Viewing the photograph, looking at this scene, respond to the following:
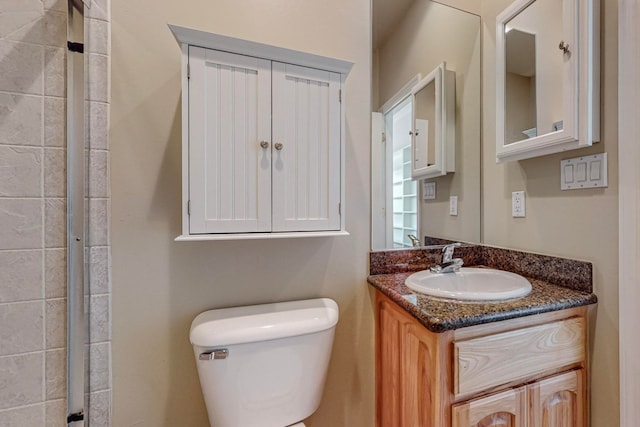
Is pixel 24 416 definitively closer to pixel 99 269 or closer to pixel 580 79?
pixel 99 269

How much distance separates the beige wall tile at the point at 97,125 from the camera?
0.85 m

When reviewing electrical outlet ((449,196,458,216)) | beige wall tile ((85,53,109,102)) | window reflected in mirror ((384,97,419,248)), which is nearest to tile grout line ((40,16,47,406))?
beige wall tile ((85,53,109,102))

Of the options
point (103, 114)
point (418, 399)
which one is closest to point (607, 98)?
point (418, 399)

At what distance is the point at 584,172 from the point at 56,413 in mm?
1914

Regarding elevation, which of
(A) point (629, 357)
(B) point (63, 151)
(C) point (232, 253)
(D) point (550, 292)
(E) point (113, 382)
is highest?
(B) point (63, 151)

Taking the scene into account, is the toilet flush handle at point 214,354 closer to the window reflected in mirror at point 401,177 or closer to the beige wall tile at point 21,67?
the window reflected in mirror at point 401,177

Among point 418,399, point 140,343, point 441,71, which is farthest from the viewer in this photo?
point 441,71

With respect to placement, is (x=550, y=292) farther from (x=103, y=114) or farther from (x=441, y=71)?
(x=103, y=114)

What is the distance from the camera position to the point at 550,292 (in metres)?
0.90

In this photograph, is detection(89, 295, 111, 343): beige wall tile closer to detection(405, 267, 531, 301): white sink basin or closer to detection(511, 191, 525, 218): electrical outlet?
detection(405, 267, 531, 301): white sink basin

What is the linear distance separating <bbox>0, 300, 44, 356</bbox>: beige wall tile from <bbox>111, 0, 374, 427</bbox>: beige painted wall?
0.21 m

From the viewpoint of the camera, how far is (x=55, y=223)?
83 centimetres

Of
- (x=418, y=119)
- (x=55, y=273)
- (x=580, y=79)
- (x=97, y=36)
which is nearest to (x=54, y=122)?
(x=97, y=36)

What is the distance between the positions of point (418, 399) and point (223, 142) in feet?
3.16
